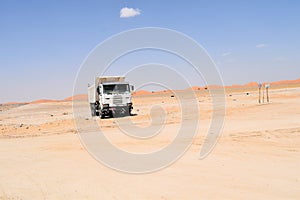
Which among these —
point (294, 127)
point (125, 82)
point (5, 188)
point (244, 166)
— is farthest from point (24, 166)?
point (125, 82)

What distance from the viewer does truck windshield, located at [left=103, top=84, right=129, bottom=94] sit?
25.6m

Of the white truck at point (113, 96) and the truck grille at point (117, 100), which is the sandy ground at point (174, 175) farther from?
the truck grille at point (117, 100)

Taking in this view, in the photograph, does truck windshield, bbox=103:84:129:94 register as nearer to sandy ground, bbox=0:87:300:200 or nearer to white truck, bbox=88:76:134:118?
white truck, bbox=88:76:134:118

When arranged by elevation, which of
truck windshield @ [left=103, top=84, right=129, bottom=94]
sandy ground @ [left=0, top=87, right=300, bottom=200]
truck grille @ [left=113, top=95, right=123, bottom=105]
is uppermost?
truck windshield @ [left=103, top=84, right=129, bottom=94]

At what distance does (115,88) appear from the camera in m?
25.8

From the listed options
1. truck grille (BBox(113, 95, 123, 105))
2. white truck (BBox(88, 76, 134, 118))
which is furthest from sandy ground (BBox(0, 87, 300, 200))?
truck grille (BBox(113, 95, 123, 105))

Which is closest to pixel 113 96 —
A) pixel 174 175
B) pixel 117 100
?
pixel 117 100

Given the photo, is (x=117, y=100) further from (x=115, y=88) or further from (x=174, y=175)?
(x=174, y=175)

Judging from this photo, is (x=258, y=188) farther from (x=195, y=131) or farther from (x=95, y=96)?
(x=95, y=96)

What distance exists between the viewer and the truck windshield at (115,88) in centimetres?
2561

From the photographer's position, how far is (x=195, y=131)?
1523cm

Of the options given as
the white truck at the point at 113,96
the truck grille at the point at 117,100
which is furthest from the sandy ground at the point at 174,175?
the truck grille at the point at 117,100

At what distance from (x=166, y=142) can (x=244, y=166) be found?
481 centimetres

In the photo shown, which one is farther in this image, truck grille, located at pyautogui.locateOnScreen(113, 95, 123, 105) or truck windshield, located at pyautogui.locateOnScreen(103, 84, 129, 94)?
truck grille, located at pyautogui.locateOnScreen(113, 95, 123, 105)
